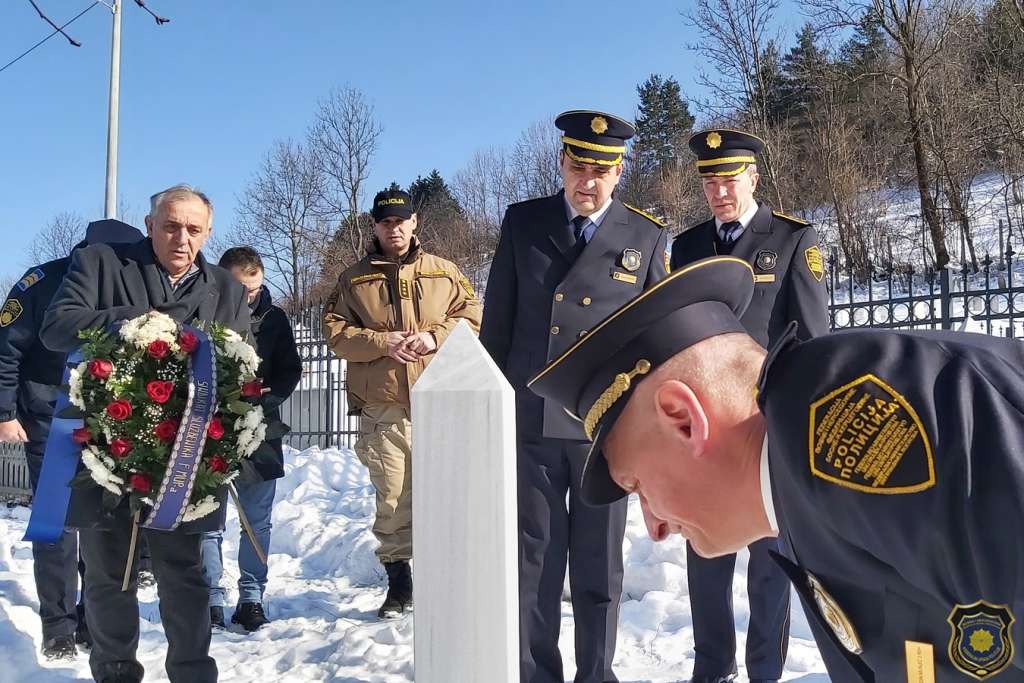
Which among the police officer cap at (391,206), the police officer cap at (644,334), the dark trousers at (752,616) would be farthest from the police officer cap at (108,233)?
the police officer cap at (644,334)

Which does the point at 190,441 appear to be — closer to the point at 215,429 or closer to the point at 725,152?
the point at 215,429

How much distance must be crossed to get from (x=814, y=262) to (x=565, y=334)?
1223 millimetres

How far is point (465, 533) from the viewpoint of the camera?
1.56m

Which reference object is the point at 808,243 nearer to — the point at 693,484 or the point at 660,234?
the point at 660,234

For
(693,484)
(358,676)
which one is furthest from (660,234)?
(693,484)

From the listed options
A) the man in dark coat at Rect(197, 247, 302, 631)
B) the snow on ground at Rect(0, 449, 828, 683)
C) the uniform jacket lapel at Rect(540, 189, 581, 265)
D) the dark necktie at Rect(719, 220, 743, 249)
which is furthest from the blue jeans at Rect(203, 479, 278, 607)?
the dark necktie at Rect(719, 220, 743, 249)

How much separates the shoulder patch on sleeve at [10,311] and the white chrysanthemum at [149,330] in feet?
5.43

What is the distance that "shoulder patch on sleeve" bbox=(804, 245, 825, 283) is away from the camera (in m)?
4.02

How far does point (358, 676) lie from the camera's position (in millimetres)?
4242

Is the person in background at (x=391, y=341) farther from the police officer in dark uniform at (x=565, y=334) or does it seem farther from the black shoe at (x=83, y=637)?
the black shoe at (x=83, y=637)

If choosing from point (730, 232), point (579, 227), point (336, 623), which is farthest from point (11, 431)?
point (730, 232)

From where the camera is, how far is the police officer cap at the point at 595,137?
12.9 feet

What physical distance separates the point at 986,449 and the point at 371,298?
4.58 m

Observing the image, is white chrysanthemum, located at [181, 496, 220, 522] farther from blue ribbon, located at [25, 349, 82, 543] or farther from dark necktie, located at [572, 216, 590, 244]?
dark necktie, located at [572, 216, 590, 244]
